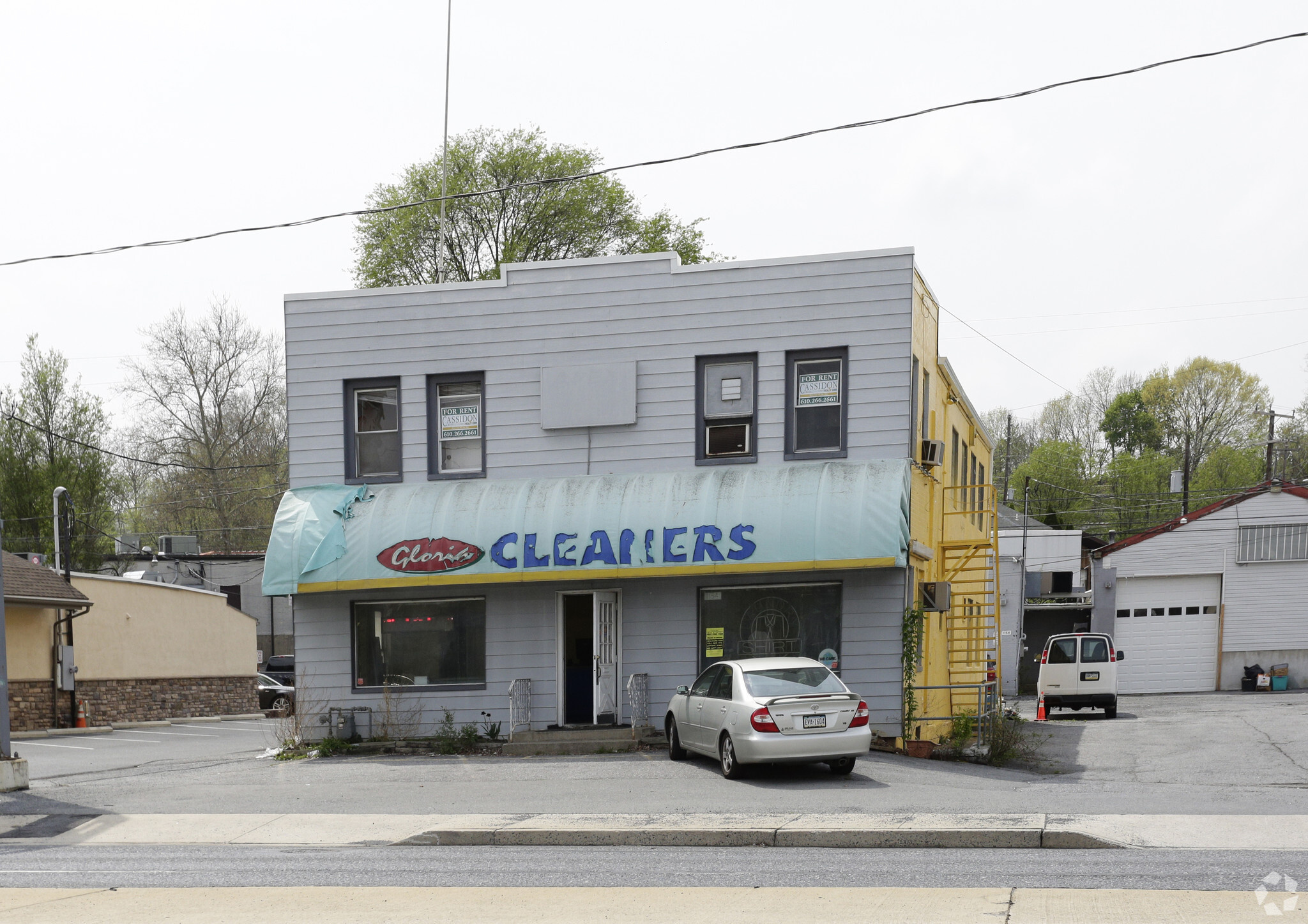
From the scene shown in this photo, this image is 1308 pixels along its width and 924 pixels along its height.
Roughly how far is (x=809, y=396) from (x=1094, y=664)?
14.0 meters

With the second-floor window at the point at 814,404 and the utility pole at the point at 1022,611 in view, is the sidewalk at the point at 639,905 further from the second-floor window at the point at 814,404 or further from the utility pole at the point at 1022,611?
the utility pole at the point at 1022,611

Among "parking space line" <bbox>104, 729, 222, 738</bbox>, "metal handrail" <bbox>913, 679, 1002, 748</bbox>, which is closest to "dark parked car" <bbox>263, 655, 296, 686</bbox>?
"parking space line" <bbox>104, 729, 222, 738</bbox>

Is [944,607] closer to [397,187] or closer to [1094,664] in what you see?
[1094,664]

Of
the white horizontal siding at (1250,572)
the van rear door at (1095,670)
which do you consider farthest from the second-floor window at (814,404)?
the white horizontal siding at (1250,572)

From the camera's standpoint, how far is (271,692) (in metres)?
40.1

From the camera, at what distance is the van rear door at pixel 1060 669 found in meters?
28.9

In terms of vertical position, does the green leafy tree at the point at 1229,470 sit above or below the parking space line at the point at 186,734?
above

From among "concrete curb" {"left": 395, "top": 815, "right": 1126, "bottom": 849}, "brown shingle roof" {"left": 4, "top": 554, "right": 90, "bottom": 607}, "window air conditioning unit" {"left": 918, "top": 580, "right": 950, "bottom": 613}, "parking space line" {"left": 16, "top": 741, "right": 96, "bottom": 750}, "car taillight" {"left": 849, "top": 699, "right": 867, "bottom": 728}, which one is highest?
"window air conditioning unit" {"left": 918, "top": 580, "right": 950, "bottom": 613}

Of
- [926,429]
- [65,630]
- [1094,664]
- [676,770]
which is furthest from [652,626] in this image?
[65,630]

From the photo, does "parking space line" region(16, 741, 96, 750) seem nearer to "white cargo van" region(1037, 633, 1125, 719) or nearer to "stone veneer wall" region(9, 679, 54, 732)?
"stone veneer wall" region(9, 679, 54, 732)

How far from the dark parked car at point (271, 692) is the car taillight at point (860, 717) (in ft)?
91.4

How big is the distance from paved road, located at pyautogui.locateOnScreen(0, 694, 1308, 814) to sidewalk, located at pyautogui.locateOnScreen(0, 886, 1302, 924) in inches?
153

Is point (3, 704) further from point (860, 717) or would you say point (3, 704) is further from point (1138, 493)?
point (1138, 493)

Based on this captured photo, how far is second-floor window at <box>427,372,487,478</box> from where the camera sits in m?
19.9
